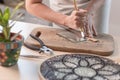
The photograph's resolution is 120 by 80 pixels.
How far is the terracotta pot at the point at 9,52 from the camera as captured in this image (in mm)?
779

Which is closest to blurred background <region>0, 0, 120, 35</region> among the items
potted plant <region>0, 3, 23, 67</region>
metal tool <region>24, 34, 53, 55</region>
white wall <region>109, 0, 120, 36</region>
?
white wall <region>109, 0, 120, 36</region>

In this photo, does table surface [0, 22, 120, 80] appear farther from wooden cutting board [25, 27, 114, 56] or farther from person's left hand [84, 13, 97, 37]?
person's left hand [84, 13, 97, 37]

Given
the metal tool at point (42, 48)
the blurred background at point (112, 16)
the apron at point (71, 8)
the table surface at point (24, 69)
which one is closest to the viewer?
the table surface at point (24, 69)

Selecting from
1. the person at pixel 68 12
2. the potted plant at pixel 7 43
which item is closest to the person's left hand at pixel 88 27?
the person at pixel 68 12

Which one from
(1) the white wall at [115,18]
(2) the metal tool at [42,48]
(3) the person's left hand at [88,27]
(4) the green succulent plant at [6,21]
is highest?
(4) the green succulent plant at [6,21]

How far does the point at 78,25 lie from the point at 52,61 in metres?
0.33

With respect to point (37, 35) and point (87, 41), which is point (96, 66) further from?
point (37, 35)

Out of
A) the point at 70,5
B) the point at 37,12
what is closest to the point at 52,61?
the point at 37,12

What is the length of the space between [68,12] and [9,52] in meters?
0.64

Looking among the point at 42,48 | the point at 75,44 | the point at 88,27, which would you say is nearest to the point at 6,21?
the point at 42,48

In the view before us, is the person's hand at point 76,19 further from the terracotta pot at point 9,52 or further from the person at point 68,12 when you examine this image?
the terracotta pot at point 9,52

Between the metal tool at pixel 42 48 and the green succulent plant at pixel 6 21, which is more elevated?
the green succulent plant at pixel 6 21

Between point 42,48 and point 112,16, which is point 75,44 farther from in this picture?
point 112,16

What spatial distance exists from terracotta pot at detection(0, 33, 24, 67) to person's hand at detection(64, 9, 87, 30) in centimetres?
32
